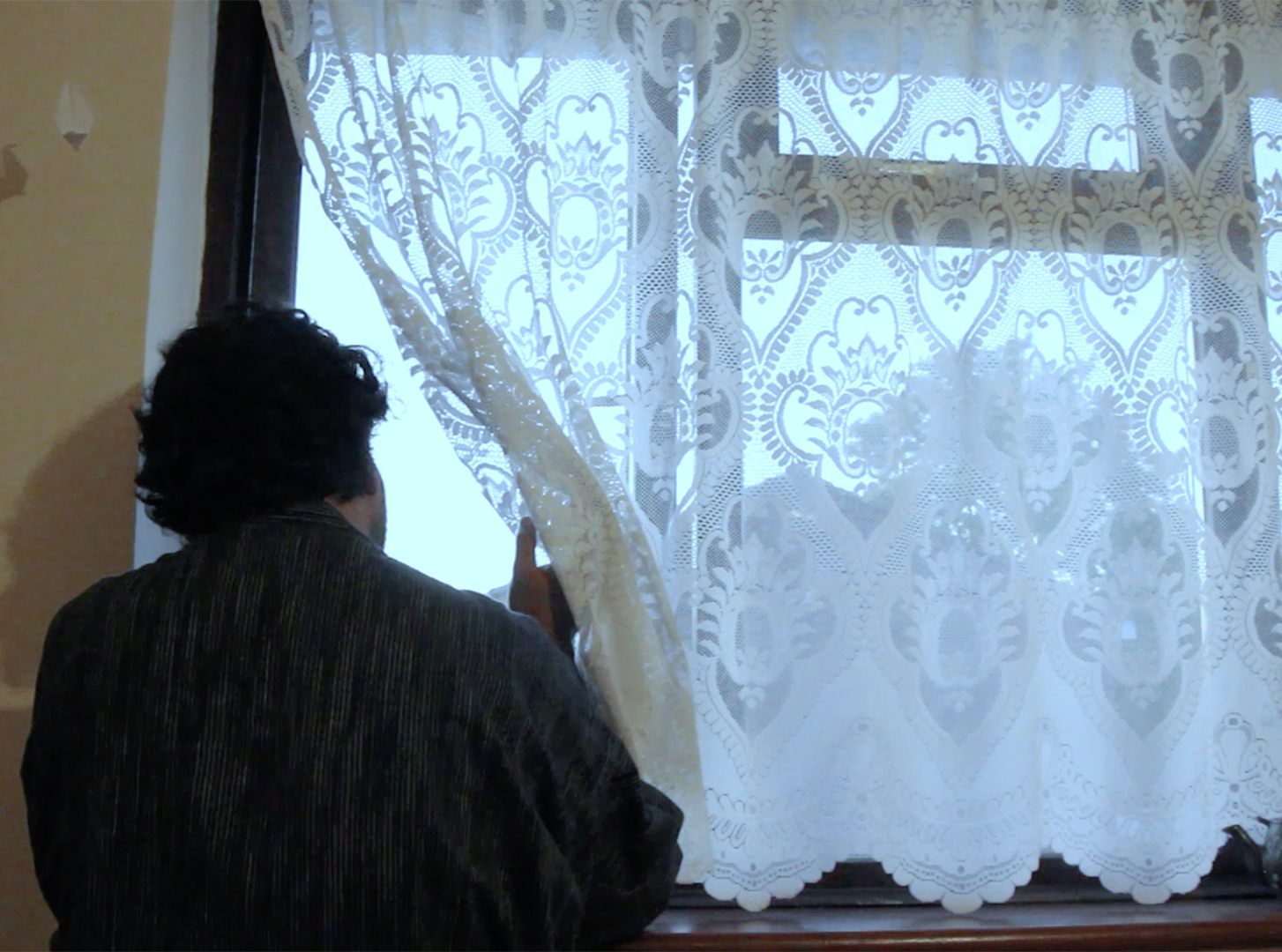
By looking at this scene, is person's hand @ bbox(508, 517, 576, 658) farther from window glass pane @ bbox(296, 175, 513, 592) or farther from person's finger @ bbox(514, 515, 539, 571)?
window glass pane @ bbox(296, 175, 513, 592)

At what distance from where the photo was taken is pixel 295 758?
31.7 inches

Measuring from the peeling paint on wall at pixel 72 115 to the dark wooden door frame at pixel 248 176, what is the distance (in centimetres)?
20

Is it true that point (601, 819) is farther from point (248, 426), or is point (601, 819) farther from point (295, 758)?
point (248, 426)

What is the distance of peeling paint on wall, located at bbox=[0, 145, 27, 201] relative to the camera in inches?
49.4

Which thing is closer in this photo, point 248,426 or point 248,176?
point 248,426

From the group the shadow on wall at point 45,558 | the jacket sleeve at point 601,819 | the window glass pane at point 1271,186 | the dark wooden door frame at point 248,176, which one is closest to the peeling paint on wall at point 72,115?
the dark wooden door frame at point 248,176

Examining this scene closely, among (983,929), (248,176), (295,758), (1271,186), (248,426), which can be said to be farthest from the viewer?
(248,176)

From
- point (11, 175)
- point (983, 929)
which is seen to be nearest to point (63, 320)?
point (11, 175)

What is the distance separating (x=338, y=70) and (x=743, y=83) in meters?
0.54

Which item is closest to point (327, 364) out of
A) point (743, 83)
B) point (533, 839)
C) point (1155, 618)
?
point (533, 839)

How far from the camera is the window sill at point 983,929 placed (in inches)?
46.3

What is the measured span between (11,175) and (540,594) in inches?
34.2

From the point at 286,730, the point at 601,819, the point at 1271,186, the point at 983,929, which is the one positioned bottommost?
the point at 983,929

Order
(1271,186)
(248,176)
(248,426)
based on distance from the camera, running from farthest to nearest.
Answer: (248,176) < (1271,186) < (248,426)
